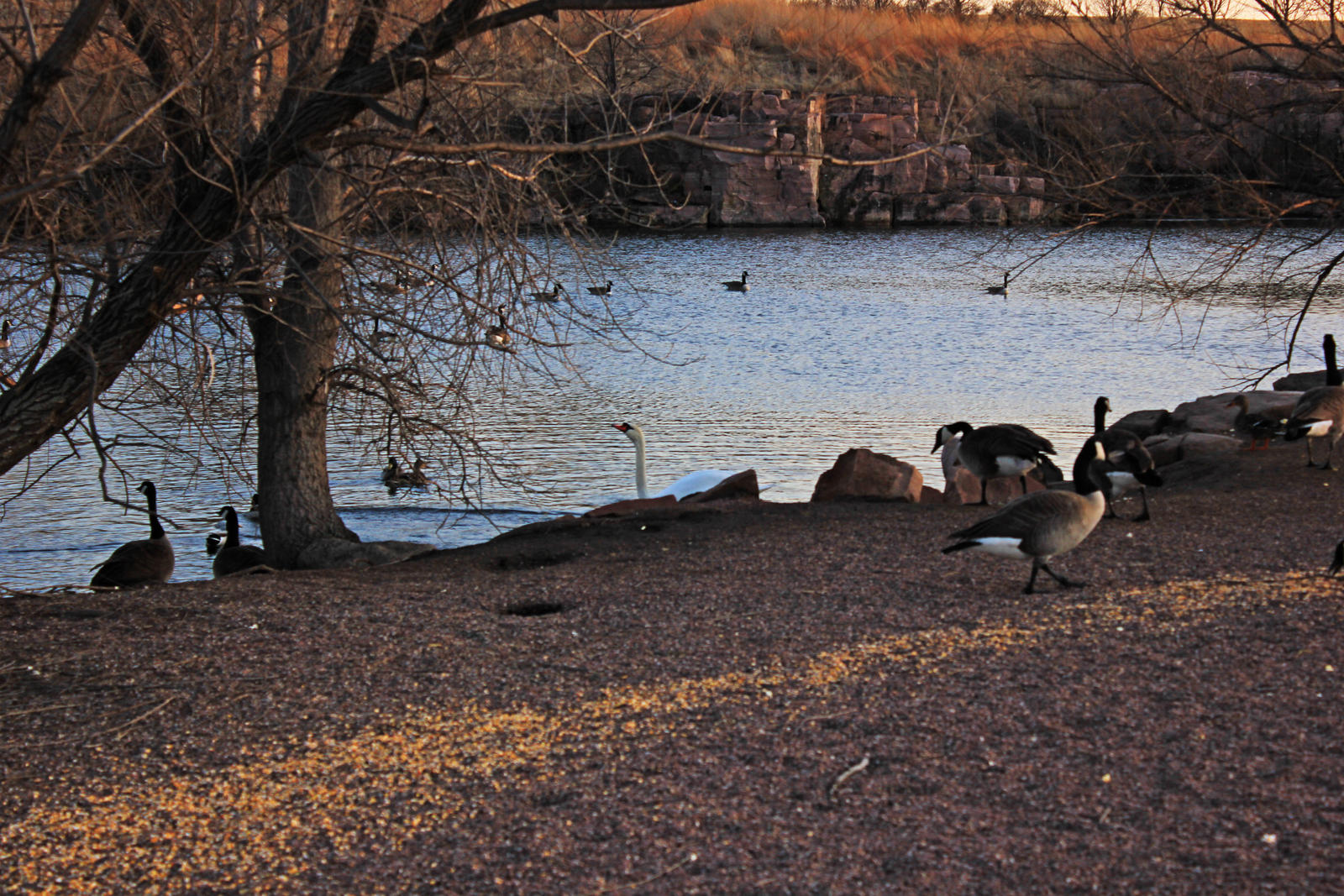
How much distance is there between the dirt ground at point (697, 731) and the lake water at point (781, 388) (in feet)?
4.23

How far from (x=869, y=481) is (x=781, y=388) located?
9.29 metres

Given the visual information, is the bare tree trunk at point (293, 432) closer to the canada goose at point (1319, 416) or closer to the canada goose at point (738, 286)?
the canada goose at point (1319, 416)

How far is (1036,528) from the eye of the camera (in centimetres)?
634

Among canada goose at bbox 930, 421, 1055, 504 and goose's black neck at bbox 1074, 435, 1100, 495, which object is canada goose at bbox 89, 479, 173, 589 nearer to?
canada goose at bbox 930, 421, 1055, 504

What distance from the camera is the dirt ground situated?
381cm

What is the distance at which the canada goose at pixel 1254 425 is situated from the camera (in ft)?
40.1

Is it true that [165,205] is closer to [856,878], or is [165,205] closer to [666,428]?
[856,878]

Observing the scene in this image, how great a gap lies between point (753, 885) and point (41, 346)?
385 cm

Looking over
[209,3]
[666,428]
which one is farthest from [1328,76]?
[666,428]

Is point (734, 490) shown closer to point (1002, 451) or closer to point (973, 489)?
point (973, 489)

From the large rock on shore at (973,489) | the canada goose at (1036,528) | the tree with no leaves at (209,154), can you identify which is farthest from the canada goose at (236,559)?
the large rock on shore at (973,489)

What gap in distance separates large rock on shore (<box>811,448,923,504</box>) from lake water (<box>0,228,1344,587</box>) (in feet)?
6.30

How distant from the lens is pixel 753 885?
3.64 meters

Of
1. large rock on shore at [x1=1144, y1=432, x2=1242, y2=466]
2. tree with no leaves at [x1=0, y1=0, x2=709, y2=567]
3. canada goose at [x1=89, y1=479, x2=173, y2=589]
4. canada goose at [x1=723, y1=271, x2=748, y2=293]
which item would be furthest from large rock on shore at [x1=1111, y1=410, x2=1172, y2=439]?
canada goose at [x1=723, y1=271, x2=748, y2=293]
